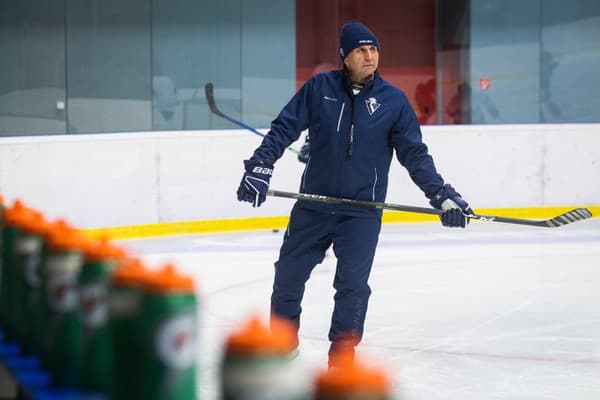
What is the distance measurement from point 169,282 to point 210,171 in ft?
25.0

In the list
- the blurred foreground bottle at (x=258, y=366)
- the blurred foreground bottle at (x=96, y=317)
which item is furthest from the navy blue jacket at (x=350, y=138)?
the blurred foreground bottle at (x=258, y=366)

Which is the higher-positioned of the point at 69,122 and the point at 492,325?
the point at 69,122

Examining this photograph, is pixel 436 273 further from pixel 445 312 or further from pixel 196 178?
pixel 196 178

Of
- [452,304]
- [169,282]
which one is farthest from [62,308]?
[452,304]

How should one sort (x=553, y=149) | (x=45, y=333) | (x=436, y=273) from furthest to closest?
(x=553, y=149)
(x=436, y=273)
(x=45, y=333)

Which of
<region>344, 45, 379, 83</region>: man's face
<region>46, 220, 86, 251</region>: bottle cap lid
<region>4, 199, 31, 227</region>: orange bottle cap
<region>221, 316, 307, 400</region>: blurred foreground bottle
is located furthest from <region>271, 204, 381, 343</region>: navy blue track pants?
<region>221, 316, 307, 400</region>: blurred foreground bottle

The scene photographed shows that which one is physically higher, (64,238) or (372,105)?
(372,105)

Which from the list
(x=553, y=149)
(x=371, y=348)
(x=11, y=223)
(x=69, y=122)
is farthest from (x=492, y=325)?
(x=69, y=122)

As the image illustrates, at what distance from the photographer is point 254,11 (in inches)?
420

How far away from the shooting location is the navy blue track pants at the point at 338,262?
387cm

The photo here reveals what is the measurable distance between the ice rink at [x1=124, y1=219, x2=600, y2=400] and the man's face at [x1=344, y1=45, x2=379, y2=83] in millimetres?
866

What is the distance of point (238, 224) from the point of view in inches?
344

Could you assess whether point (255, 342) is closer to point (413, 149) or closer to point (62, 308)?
point (62, 308)

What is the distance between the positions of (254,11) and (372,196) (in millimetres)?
6965
